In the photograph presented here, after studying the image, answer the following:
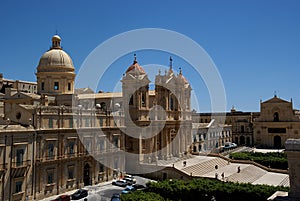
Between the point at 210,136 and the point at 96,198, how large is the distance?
149 feet

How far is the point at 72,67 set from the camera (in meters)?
42.4

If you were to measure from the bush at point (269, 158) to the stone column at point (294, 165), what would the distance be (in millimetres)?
32739

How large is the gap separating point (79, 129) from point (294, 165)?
23346 mm

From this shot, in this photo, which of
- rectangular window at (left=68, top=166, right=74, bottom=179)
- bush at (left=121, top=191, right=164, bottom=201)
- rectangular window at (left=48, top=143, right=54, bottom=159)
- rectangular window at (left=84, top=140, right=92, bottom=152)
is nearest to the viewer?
bush at (left=121, top=191, right=164, bottom=201)

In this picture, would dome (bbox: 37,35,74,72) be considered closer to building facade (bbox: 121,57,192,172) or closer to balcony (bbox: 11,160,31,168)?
building facade (bbox: 121,57,192,172)

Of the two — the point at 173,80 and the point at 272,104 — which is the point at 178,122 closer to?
the point at 173,80

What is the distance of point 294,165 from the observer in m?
18.7

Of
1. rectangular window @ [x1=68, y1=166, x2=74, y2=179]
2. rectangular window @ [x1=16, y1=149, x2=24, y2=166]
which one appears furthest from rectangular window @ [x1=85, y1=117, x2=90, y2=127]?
rectangular window @ [x1=16, y1=149, x2=24, y2=166]

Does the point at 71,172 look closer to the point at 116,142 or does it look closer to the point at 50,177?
the point at 50,177

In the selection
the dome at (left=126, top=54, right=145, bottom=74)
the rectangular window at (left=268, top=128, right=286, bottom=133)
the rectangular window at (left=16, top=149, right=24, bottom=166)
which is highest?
the dome at (left=126, top=54, right=145, bottom=74)

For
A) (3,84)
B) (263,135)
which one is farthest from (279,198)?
(263,135)

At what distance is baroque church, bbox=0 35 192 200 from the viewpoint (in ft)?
92.2

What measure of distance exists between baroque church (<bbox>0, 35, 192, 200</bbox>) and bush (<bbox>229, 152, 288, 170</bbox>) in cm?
1060

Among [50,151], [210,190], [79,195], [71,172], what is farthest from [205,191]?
[50,151]
